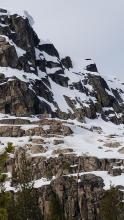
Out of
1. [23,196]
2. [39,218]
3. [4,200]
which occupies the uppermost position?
[4,200]

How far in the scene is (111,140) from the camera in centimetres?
19012

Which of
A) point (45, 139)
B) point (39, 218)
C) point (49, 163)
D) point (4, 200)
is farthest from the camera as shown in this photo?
point (45, 139)

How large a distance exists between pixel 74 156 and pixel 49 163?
28.0ft

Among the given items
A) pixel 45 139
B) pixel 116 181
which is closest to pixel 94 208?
pixel 116 181

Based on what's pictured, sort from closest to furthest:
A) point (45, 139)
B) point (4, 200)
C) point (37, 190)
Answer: point (4, 200) < point (37, 190) < point (45, 139)

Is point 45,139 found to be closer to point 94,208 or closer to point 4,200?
point 94,208

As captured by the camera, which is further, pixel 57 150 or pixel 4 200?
pixel 57 150

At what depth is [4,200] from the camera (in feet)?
129

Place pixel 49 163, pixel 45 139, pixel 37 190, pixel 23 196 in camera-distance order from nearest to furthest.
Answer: pixel 23 196 → pixel 37 190 → pixel 49 163 → pixel 45 139

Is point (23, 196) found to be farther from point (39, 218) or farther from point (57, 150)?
point (57, 150)

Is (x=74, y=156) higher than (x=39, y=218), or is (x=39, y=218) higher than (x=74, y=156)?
(x=74, y=156)

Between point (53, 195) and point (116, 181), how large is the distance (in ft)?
58.4

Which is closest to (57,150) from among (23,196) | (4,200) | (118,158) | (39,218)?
(118,158)

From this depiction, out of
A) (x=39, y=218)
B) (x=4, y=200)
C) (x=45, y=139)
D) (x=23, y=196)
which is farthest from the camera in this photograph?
(x=45, y=139)
